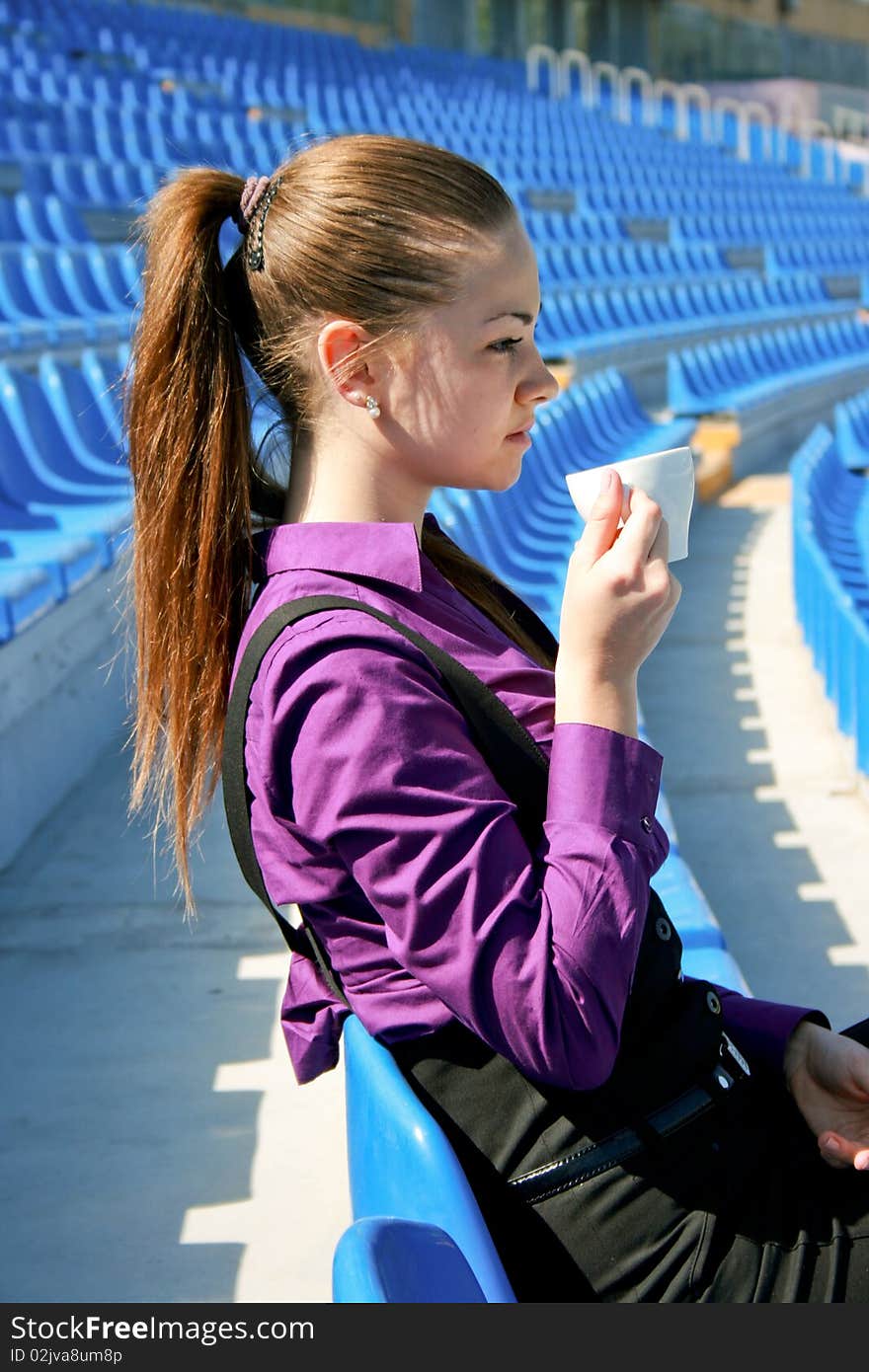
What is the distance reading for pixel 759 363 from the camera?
8.39 meters

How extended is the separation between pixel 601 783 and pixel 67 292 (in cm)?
482

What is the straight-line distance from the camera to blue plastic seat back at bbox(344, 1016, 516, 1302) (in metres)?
0.87

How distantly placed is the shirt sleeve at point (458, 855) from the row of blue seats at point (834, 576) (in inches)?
92.5

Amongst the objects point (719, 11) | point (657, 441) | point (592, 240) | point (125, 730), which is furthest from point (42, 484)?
point (719, 11)

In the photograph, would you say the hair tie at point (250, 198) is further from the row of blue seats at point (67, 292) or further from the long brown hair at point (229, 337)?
the row of blue seats at point (67, 292)

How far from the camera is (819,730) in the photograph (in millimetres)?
3650

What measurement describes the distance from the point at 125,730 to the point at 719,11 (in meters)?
25.5

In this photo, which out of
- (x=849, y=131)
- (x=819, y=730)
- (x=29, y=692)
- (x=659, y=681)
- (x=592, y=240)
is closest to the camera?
(x=29, y=692)

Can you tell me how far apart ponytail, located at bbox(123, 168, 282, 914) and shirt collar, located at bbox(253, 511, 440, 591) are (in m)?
0.06

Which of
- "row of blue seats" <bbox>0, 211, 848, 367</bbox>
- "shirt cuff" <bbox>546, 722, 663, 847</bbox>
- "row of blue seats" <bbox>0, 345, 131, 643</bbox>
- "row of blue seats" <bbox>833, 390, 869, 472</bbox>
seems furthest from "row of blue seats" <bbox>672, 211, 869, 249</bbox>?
"shirt cuff" <bbox>546, 722, 663, 847</bbox>

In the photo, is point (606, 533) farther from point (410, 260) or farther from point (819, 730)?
point (819, 730)

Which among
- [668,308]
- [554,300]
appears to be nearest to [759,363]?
[668,308]

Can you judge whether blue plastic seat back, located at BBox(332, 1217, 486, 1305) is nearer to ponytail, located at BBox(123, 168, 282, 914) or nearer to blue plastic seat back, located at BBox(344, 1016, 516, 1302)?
blue plastic seat back, located at BBox(344, 1016, 516, 1302)

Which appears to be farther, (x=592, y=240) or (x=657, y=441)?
(x=592, y=240)
